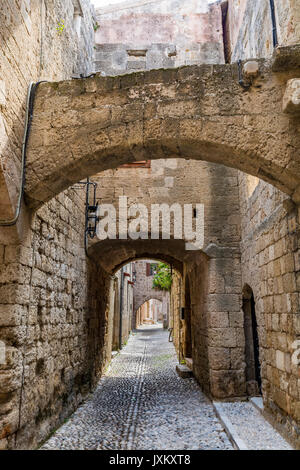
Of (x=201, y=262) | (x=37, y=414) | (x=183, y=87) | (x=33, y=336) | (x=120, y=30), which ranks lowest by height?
(x=37, y=414)

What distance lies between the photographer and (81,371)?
18.4 feet

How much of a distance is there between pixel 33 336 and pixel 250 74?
3109 mm

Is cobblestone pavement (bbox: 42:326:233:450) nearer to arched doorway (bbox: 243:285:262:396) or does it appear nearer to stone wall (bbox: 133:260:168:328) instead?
arched doorway (bbox: 243:285:262:396)

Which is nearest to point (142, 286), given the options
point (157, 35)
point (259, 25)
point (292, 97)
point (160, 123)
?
point (157, 35)

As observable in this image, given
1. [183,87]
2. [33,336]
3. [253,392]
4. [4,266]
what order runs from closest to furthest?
1. [4,266]
2. [183,87]
3. [33,336]
4. [253,392]

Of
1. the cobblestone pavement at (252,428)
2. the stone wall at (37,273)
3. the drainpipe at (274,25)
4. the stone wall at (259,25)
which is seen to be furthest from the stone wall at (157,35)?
the cobblestone pavement at (252,428)

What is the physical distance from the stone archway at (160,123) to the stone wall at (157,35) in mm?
4749

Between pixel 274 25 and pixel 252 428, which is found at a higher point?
pixel 274 25

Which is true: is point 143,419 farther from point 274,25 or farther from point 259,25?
point 259,25

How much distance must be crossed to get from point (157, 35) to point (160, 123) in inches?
231

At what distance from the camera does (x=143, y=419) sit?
4809mm

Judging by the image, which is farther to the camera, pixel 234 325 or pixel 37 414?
pixel 234 325
